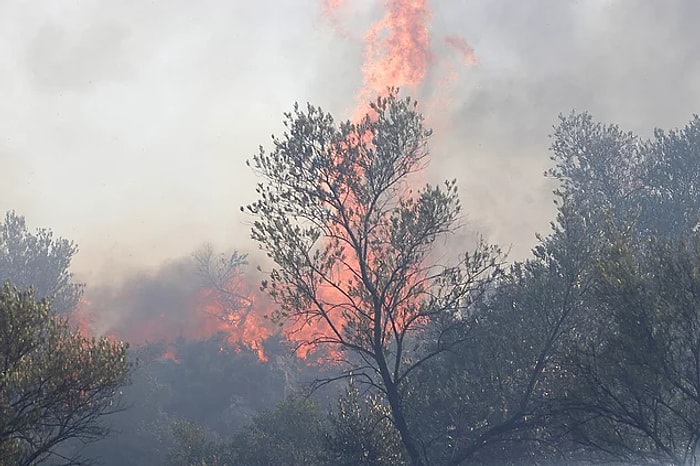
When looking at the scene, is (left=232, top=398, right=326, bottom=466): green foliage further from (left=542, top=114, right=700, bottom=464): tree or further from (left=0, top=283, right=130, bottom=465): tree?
(left=542, top=114, right=700, bottom=464): tree

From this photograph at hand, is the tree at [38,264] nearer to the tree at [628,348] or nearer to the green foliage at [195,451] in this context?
the green foliage at [195,451]

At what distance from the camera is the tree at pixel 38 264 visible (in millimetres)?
68938

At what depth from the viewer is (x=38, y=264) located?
70625mm

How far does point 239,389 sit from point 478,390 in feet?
170

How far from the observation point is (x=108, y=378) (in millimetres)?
20062

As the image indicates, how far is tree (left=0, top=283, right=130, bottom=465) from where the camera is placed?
691 inches

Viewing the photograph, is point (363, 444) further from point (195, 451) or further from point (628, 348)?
point (195, 451)

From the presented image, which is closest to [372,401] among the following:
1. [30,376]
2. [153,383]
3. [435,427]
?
[435,427]

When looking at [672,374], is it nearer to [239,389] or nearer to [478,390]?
[478,390]

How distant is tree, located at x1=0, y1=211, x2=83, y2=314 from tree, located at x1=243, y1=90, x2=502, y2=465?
56379 millimetres

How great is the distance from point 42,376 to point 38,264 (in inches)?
2393

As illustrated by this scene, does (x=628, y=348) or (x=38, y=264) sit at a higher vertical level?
(x=38, y=264)

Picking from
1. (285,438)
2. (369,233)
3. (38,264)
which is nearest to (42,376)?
(369,233)

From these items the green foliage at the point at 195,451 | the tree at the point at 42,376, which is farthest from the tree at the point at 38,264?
the tree at the point at 42,376
